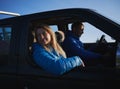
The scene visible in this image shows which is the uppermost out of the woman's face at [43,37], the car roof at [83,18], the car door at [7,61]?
the car roof at [83,18]

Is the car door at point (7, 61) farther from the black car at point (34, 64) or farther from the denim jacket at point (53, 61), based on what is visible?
the denim jacket at point (53, 61)

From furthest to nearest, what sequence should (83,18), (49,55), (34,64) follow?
(34,64) → (49,55) → (83,18)

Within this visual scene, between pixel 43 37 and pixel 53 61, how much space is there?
378mm

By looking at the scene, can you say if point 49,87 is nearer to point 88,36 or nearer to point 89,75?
point 89,75

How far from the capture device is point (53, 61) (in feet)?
10.5

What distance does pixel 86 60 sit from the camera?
3.94 m

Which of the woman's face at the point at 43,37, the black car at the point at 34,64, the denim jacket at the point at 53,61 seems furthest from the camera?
the woman's face at the point at 43,37

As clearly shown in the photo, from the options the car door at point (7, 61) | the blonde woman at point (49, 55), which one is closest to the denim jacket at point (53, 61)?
the blonde woman at point (49, 55)

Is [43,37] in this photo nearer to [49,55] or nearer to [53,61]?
[49,55]

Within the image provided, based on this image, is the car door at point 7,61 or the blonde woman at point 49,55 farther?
the car door at point 7,61

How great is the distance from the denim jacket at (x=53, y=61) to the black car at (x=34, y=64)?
5cm

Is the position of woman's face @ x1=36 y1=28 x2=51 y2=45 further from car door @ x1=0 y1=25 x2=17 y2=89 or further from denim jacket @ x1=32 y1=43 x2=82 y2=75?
car door @ x1=0 y1=25 x2=17 y2=89

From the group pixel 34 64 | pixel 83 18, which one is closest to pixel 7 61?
pixel 34 64

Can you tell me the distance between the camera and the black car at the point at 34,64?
2945 mm
